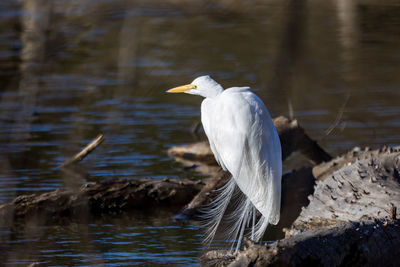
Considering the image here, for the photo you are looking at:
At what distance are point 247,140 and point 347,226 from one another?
158cm

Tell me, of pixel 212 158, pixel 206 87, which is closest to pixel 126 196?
pixel 206 87

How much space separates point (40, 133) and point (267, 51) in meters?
7.50

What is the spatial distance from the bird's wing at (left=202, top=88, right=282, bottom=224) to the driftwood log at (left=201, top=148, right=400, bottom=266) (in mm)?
470

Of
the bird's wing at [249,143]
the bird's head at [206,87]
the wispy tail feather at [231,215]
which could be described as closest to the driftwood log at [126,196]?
the wispy tail feather at [231,215]

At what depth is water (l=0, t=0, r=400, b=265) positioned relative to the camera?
94.6 inches

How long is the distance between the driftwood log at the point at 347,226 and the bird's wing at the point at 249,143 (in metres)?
0.47

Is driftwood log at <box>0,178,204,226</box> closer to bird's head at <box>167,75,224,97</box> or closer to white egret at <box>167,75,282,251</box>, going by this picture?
white egret at <box>167,75,282,251</box>

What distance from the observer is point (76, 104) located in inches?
555

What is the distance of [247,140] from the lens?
22.1 ft

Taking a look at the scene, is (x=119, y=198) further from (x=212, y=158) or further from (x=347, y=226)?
(x=347, y=226)

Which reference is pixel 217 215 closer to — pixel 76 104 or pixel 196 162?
pixel 196 162

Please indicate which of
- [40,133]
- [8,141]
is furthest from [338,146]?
[8,141]

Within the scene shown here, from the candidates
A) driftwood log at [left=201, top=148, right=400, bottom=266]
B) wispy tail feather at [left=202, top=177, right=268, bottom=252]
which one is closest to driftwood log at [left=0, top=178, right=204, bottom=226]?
wispy tail feather at [left=202, top=177, right=268, bottom=252]

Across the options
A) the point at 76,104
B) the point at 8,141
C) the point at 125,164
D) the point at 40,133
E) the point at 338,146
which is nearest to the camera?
the point at 8,141
